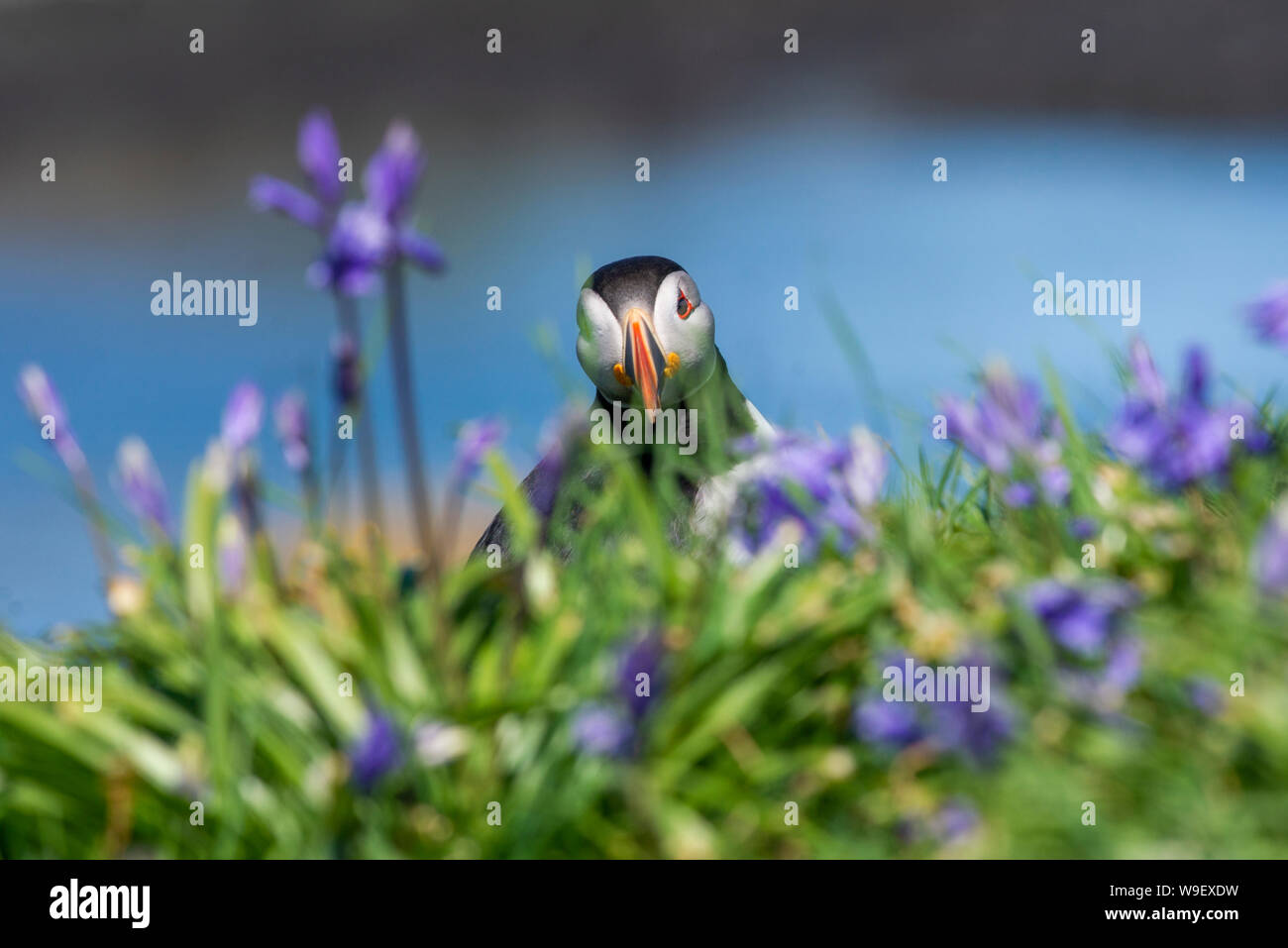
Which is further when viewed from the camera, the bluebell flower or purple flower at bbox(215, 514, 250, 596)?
purple flower at bbox(215, 514, 250, 596)

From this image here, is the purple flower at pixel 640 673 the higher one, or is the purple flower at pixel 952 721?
the purple flower at pixel 640 673

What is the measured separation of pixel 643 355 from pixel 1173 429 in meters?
1.47

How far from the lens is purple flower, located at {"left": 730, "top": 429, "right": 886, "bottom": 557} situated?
6.69ft

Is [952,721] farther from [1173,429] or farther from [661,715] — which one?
[1173,429]

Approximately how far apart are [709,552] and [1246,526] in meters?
0.86

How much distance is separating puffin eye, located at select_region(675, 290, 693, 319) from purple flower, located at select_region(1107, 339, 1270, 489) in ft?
4.50

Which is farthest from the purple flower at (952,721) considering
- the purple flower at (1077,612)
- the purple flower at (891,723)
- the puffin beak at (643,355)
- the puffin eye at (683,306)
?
the puffin eye at (683,306)

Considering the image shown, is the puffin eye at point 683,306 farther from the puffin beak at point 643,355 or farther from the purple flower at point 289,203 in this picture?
the purple flower at point 289,203

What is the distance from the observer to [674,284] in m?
3.37

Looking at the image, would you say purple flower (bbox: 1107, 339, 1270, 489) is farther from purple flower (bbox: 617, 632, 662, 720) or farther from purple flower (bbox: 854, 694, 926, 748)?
purple flower (bbox: 617, 632, 662, 720)

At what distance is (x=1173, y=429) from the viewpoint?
6.51 ft

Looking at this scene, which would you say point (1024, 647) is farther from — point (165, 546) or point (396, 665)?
point (165, 546)

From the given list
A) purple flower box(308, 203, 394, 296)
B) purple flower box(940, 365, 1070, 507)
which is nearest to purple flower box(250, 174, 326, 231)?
purple flower box(308, 203, 394, 296)

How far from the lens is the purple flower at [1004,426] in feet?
6.58
